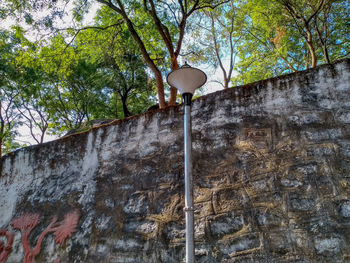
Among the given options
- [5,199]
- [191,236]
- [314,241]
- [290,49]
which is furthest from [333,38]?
[5,199]

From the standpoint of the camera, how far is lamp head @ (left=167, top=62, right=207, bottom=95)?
8.95ft

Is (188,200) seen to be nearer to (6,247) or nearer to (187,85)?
(187,85)

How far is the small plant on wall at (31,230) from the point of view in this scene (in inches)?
157

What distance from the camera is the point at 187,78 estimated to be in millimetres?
2756

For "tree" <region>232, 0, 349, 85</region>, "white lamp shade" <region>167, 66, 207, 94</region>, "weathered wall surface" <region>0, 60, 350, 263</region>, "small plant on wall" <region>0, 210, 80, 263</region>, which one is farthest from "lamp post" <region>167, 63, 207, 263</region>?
"tree" <region>232, 0, 349, 85</region>

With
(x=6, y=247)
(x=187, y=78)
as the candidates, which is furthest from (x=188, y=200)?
(x=6, y=247)

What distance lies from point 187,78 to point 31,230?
3248 mm

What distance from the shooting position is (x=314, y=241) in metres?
2.70

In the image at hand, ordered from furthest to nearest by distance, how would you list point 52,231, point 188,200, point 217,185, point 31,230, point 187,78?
point 31,230
point 52,231
point 217,185
point 187,78
point 188,200

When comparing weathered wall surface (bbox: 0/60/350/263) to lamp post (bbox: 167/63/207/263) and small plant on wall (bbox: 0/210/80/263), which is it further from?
lamp post (bbox: 167/63/207/263)

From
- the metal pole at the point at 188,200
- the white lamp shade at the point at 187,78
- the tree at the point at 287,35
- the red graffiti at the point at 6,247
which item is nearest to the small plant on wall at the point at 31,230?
the red graffiti at the point at 6,247

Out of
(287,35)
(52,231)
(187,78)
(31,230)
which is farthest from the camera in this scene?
(287,35)

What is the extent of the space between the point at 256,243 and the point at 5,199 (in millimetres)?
4162

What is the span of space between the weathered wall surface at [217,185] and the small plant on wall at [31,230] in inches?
0.6
